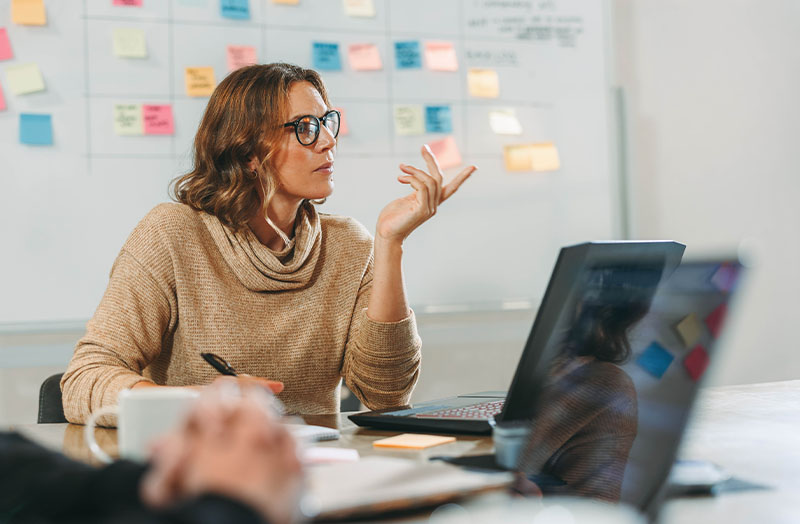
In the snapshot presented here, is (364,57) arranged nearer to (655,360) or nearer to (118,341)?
(118,341)

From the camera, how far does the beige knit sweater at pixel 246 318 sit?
136cm

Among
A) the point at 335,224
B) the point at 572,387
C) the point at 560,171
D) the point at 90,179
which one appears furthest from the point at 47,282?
the point at 572,387

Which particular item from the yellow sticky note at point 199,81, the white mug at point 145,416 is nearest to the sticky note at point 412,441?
the white mug at point 145,416

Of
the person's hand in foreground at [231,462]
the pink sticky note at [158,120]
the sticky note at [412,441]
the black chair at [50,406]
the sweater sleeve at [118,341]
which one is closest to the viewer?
the person's hand in foreground at [231,462]

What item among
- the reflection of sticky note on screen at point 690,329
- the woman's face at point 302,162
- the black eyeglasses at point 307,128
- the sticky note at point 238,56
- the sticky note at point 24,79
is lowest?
the reflection of sticky note on screen at point 690,329

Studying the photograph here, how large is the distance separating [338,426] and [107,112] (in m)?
1.45

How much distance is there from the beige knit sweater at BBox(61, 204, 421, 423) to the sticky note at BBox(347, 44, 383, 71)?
0.98 m

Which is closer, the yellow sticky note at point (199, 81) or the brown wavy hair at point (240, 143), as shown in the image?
the brown wavy hair at point (240, 143)

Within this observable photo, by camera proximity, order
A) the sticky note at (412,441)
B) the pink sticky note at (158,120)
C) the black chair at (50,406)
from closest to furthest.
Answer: the sticky note at (412,441) → the black chair at (50,406) → the pink sticky note at (158,120)

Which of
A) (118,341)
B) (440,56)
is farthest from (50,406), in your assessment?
(440,56)

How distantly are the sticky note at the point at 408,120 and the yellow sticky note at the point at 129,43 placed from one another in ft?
2.46

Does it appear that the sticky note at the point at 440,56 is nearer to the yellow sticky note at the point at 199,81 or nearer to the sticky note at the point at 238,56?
the sticky note at the point at 238,56

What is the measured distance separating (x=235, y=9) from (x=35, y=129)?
641mm

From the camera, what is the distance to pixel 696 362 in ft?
2.05
